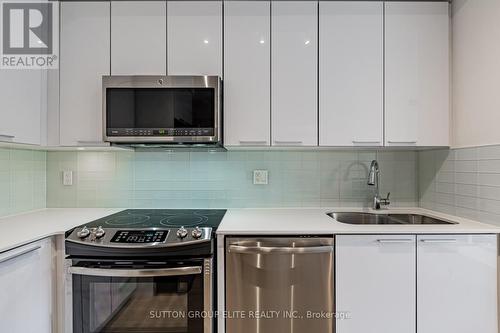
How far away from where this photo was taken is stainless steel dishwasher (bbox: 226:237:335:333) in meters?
1.62

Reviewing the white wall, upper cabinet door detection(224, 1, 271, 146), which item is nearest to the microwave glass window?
upper cabinet door detection(224, 1, 271, 146)

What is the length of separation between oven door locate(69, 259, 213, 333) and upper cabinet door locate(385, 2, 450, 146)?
57.2 inches

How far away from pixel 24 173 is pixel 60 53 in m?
0.86

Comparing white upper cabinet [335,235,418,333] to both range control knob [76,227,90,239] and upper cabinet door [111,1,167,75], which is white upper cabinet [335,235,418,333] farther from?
upper cabinet door [111,1,167,75]

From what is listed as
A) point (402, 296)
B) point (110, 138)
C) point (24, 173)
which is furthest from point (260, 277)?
point (24, 173)

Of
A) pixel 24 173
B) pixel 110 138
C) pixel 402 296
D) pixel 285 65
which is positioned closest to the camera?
pixel 402 296

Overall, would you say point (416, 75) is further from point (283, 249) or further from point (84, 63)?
point (84, 63)

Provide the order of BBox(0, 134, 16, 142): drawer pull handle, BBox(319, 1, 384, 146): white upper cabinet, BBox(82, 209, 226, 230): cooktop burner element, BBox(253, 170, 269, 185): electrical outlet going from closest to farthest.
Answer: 1. BBox(0, 134, 16, 142): drawer pull handle
2. BBox(82, 209, 226, 230): cooktop burner element
3. BBox(319, 1, 384, 146): white upper cabinet
4. BBox(253, 170, 269, 185): electrical outlet

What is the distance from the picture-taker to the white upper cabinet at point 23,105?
161 centimetres

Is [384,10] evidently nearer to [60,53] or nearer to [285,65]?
[285,65]

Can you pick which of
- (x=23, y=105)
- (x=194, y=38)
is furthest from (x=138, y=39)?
(x=23, y=105)

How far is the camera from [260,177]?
2291 millimetres

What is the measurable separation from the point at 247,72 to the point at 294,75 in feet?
0.98

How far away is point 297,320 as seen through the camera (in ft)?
5.34
